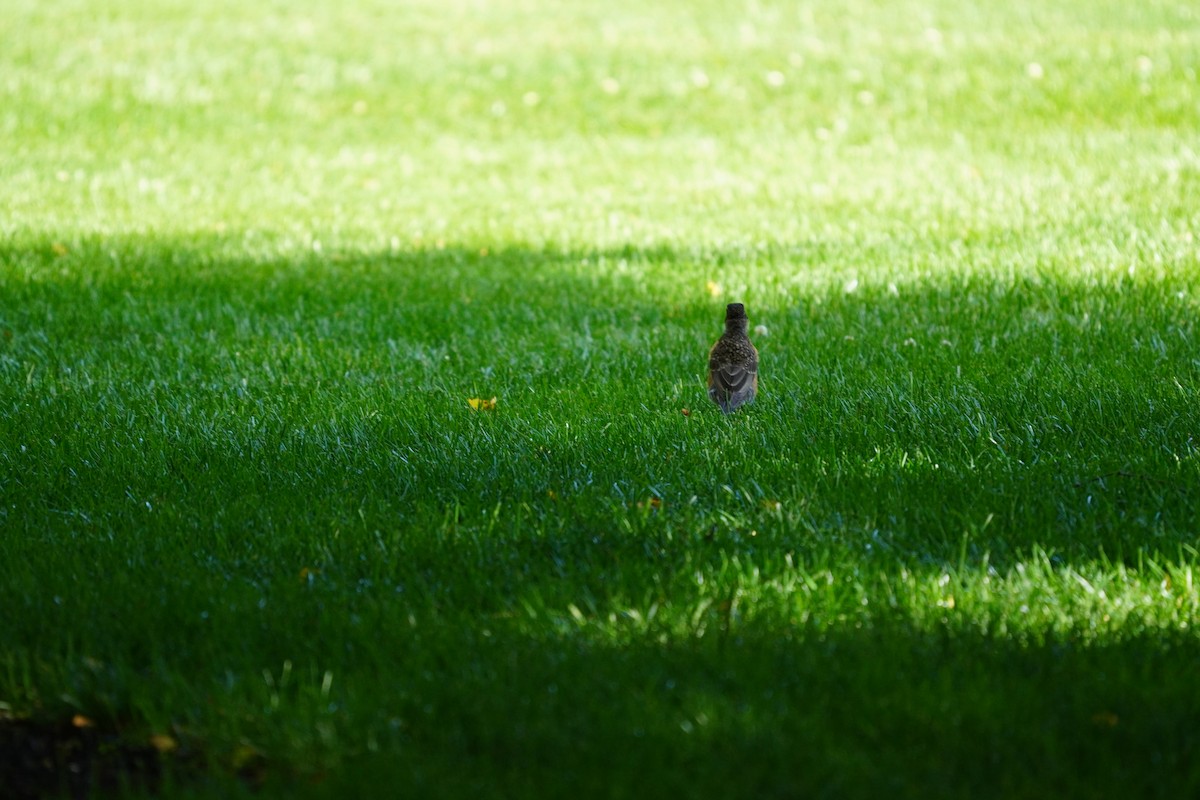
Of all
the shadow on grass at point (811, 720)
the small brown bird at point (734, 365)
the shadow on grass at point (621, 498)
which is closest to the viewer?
the shadow on grass at point (811, 720)

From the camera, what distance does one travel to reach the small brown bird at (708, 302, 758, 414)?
4.54m

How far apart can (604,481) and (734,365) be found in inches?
31.8

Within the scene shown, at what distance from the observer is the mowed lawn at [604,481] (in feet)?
8.54

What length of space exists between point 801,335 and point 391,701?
3.66 metres

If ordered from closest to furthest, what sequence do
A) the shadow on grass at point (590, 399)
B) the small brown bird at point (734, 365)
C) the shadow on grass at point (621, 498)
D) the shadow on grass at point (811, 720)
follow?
the shadow on grass at point (811, 720)
the shadow on grass at point (621, 498)
the shadow on grass at point (590, 399)
the small brown bird at point (734, 365)

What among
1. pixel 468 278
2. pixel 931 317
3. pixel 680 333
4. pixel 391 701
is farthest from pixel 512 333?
pixel 391 701

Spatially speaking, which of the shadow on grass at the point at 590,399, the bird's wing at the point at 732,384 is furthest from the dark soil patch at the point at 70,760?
the bird's wing at the point at 732,384

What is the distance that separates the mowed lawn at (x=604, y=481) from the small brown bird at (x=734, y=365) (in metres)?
0.09

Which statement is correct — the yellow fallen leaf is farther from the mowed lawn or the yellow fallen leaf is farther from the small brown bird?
the small brown bird

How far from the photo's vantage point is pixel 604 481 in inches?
159

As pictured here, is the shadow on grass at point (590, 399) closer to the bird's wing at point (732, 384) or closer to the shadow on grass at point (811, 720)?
the bird's wing at point (732, 384)

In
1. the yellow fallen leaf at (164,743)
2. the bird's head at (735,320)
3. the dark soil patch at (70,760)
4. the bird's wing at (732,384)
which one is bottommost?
the dark soil patch at (70,760)

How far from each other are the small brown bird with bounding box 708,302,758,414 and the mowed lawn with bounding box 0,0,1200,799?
0.09m

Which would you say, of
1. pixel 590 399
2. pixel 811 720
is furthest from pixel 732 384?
pixel 811 720
